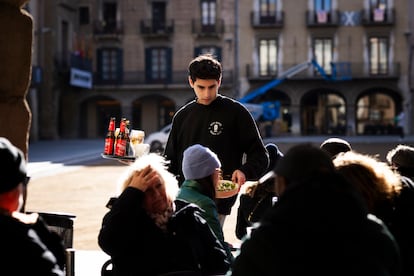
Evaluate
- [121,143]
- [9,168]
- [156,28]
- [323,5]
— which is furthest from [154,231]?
[156,28]

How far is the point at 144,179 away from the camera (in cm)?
285

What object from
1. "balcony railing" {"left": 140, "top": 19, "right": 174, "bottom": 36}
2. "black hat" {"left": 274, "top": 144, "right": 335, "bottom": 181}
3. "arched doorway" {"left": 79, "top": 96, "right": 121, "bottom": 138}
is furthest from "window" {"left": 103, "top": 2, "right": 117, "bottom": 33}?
"black hat" {"left": 274, "top": 144, "right": 335, "bottom": 181}

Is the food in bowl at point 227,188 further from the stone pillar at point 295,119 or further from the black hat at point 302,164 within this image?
the stone pillar at point 295,119

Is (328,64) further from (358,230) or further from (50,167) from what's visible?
(358,230)

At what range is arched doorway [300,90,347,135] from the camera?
39.4m

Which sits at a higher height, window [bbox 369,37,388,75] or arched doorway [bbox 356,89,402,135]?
window [bbox 369,37,388,75]

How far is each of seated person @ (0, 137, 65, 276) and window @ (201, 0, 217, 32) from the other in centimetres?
3759

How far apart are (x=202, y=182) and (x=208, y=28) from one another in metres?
36.6

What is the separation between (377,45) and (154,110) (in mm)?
13765

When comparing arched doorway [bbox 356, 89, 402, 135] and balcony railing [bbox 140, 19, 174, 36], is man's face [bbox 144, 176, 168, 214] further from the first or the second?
balcony railing [bbox 140, 19, 174, 36]

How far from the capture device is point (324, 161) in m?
2.24

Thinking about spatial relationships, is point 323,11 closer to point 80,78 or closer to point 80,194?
point 80,78

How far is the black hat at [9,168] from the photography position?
2.30 meters

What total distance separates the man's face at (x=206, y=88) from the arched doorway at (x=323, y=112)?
1396 inches
